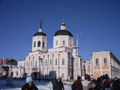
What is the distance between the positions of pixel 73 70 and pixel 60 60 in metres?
4.97

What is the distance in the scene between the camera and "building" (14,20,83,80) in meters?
45.0

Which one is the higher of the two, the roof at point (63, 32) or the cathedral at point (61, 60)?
the roof at point (63, 32)

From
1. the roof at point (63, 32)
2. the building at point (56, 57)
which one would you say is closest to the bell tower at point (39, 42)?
the building at point (56, 57)

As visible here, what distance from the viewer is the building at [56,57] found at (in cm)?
4497

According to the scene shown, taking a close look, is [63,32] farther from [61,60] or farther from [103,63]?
[103,63]

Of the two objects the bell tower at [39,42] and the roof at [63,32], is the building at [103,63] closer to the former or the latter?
the roof at [63,32]

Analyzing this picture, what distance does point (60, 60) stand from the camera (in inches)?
1799

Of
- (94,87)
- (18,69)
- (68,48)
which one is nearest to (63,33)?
(68,48)

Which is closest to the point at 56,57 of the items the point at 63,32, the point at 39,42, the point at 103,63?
the point at 63,32

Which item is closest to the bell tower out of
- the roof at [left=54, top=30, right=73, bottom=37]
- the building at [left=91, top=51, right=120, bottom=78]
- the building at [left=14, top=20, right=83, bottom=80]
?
the building at [left=14, top=20, right=83, bottom=80]

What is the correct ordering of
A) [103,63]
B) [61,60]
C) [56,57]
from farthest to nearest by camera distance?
[56,57], [61,60], [103,63]

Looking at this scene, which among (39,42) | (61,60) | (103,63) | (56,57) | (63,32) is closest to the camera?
(103,63)

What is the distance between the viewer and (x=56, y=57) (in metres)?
46.4

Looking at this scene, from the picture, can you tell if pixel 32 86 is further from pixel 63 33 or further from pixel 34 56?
pixel 34 56
